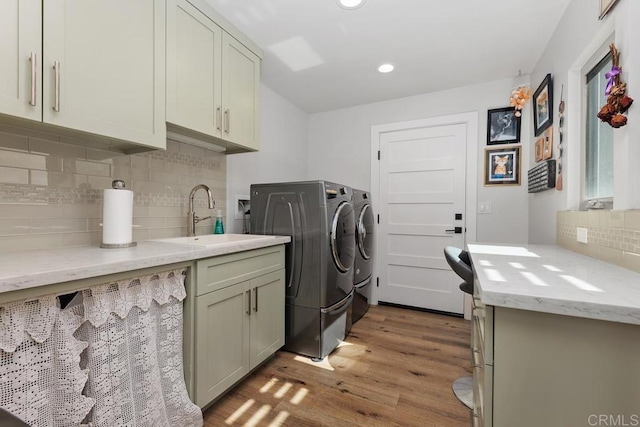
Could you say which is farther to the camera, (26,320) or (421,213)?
(421,213)

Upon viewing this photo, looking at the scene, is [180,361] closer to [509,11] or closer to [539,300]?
[539,300]

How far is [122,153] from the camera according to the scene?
5.41ft

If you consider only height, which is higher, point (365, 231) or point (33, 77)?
point (33, 77)

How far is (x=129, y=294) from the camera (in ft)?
3.75

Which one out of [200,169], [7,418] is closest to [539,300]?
[7,418]

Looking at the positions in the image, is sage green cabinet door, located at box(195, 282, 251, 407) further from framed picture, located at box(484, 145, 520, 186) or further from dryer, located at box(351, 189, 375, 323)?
framed picture, located at box(484, 145, 520, 186)

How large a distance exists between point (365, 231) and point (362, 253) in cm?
23

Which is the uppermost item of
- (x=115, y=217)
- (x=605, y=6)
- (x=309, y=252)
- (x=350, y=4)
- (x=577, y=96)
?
(x=350, y=4)

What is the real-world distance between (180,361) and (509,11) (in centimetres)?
283

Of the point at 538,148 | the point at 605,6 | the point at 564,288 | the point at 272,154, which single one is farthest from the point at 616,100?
the point at 272,154

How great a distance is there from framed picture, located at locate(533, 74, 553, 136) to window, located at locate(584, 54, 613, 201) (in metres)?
0.35

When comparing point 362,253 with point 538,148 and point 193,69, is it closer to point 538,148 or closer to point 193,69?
point 538,148

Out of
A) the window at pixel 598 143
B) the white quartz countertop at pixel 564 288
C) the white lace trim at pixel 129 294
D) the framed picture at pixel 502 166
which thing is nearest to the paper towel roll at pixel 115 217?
the white lace trim at pixel 129 294

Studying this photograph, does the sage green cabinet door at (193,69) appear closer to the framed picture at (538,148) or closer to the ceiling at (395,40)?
the ceiling at (395,40)
